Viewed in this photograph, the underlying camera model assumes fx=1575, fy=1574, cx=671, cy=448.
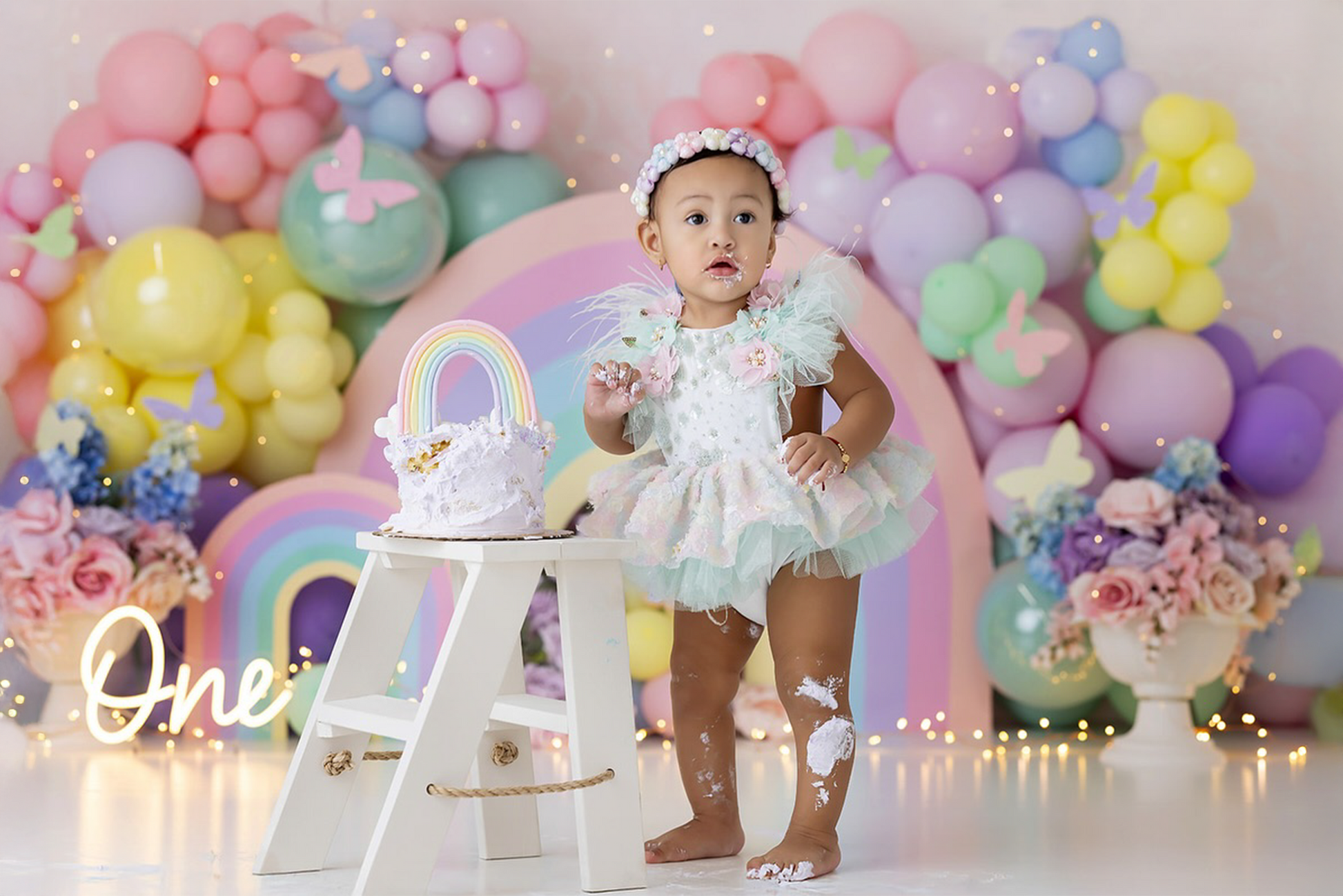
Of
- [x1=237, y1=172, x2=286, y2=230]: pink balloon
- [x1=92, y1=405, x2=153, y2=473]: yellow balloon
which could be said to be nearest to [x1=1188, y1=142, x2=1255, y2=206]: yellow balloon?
[x1=237, y1=172, x2=286, y2=230]: pink balloon

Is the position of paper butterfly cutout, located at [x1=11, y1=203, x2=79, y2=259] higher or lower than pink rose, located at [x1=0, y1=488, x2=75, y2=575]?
higher

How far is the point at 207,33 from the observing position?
3.95m

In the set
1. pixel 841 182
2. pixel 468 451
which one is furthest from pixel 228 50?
pixel 468 451

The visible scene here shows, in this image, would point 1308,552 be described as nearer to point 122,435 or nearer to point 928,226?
point 928,226

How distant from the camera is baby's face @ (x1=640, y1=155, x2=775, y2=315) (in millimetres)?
2473

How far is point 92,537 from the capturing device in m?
3.61

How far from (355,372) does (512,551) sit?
1845mm

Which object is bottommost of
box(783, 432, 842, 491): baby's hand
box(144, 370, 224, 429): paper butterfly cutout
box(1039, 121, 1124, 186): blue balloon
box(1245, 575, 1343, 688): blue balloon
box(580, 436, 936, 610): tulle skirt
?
box(1245, 575, 1343, 688): blue balloon

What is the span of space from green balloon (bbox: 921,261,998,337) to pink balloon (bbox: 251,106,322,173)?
5.17 ft

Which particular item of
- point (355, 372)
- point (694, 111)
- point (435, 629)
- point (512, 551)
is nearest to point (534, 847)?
point (512, 551)

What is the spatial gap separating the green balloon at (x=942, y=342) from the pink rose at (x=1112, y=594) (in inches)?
23.9

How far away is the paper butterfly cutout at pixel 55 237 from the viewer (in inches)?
151

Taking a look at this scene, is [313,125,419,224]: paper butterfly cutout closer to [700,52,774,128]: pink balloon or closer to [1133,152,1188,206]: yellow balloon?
[700,52,774,128]: pink balloon

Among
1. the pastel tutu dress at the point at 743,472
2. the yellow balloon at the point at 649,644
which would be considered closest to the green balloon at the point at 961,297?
the yellow balloon at the point at 649,644
